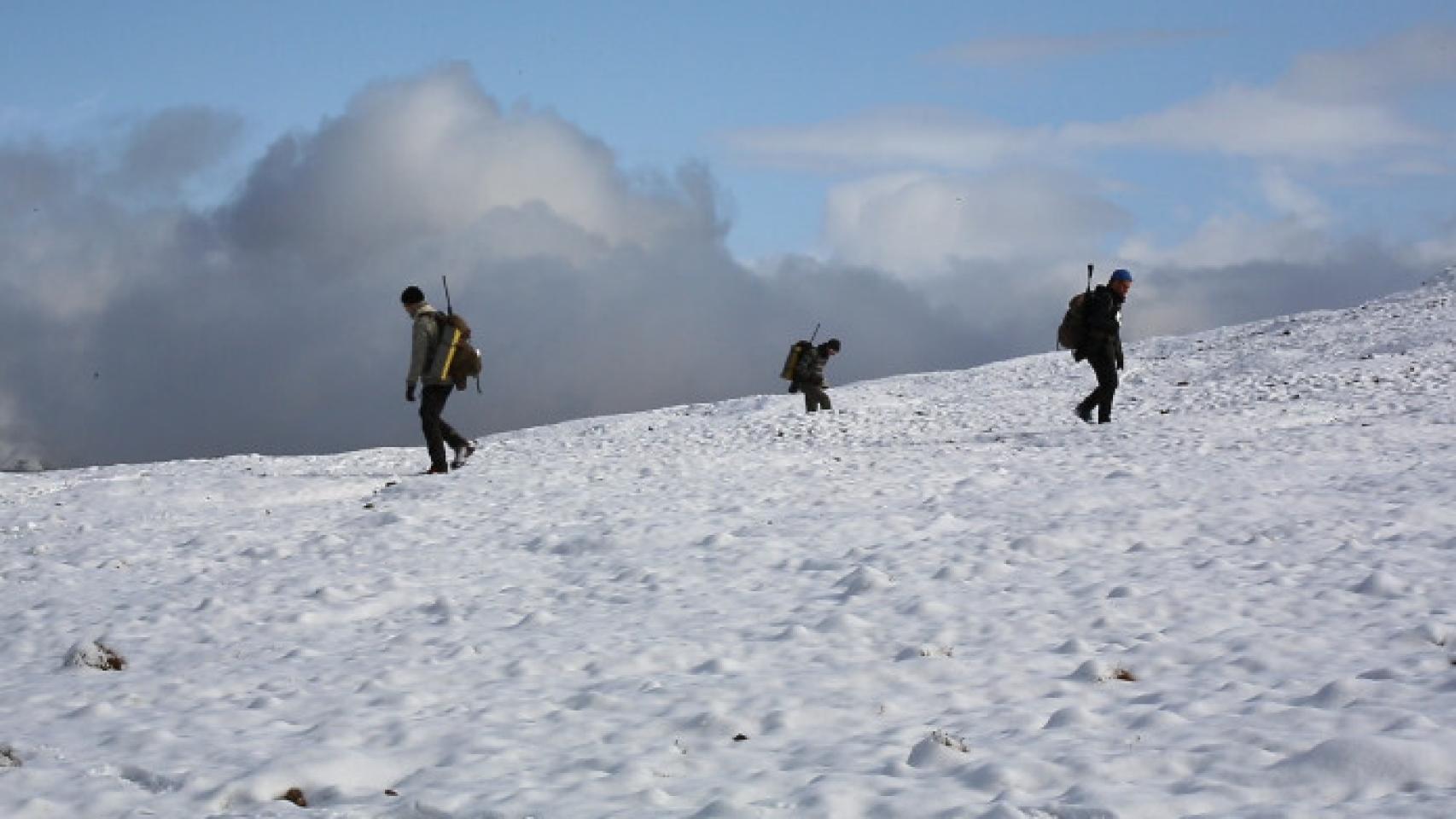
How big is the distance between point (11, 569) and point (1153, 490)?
1329 centimetres

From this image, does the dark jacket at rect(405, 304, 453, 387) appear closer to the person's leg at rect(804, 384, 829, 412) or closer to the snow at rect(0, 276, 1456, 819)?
the snow at rect(0, 276, 1456, 819)

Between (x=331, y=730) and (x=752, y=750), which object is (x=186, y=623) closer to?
(x=331, y=730)

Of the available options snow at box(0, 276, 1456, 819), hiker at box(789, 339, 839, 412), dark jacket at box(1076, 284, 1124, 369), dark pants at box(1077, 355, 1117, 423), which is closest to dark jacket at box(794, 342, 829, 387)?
hiker at box(789, 339, 839, 412)

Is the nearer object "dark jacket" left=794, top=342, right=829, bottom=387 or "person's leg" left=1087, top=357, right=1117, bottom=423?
"person's leg" left=1087, top=357, right=1117, bottom=423

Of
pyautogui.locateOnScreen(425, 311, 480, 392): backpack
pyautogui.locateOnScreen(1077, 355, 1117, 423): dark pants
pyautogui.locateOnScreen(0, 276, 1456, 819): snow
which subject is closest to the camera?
pyautogui.locateOnScreen(0, 276, 1456, 819): snow

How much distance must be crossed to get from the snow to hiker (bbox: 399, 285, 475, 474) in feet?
3.80

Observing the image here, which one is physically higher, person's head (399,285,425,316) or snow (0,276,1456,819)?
person's head (399,285,425,316)

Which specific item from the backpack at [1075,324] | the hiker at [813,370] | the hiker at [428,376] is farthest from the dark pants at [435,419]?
the hiker at [813,370]

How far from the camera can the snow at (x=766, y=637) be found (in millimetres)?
7020

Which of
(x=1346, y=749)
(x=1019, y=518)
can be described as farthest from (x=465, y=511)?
(x=1346, y=749)

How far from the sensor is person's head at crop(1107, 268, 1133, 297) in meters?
21.6

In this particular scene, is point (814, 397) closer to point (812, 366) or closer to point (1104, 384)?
point (812, 366)

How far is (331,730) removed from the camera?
8438 mm

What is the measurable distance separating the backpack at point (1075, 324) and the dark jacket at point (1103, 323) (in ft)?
0.11
